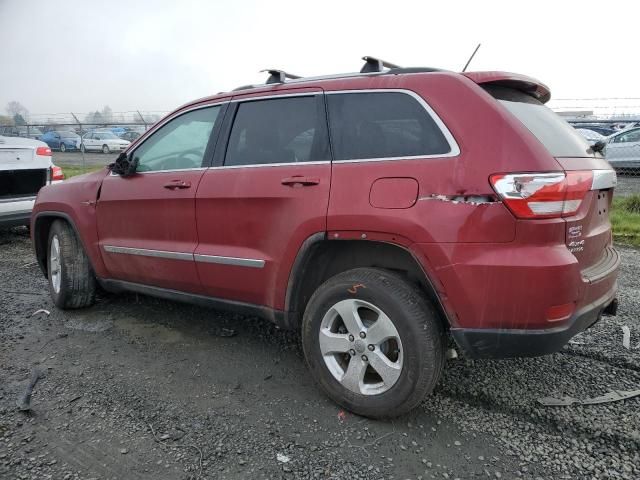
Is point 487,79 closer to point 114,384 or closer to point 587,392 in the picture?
point 587,392

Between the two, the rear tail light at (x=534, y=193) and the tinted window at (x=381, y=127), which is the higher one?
the tinted window at (x=381, y=127)

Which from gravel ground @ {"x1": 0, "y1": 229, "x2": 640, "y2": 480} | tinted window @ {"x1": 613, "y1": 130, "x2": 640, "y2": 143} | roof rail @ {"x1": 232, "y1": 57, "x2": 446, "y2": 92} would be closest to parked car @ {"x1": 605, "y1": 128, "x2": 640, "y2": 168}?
tinted window @ {"x1": 613, "y1": 130, "x2": 640, "y2": 143}

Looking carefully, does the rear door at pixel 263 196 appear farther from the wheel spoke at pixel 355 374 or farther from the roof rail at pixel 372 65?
the wheel spoke at pixel 355 374

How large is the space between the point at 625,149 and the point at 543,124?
13.4 m

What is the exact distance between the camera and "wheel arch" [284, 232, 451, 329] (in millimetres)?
2660

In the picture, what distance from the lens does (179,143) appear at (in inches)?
147

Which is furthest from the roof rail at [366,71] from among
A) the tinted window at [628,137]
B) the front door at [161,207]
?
the tinted window at [628,137]

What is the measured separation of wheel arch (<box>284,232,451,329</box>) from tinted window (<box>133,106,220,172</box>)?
1134mm

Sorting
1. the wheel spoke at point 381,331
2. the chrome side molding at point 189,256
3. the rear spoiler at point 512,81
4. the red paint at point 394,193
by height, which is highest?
the rear spoiler at point 512,81

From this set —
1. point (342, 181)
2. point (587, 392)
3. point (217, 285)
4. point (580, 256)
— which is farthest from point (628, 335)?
point (217, 285)

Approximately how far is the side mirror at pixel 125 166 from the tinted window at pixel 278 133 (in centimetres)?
95

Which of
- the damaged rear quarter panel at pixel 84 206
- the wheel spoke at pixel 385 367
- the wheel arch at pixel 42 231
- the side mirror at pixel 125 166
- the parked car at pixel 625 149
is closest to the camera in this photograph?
the wheel spoke at pixel 385 367

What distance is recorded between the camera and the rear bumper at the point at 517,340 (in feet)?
7.78

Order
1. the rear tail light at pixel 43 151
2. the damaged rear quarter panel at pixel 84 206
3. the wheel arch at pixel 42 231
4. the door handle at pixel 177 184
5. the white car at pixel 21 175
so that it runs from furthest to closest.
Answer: the rear tail light at pixel 43 151 → the white car at pixel 21 175 → the wheel arch at pixel 42 231 → the damaged rear quarter panel at pixel 84 206 → the door handle at pixel 177 184
